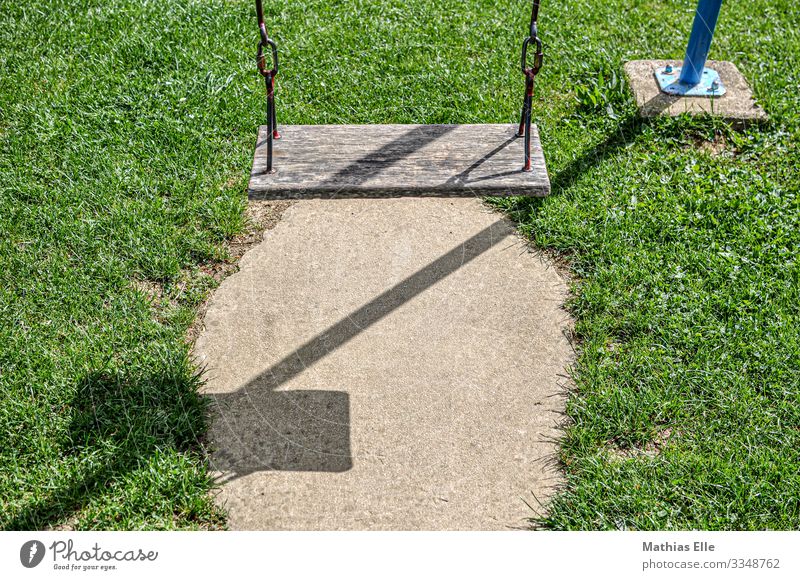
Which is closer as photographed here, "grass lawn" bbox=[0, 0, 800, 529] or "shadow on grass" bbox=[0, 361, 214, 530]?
"shadow on grass" bbox=[0, 361, 214, 530]

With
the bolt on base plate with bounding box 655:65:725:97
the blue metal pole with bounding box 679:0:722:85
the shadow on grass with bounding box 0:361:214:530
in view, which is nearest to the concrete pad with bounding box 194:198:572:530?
the shadow on grass with bounding box 0:361:214:530

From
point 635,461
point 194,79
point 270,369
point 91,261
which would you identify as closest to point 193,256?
point 91,261

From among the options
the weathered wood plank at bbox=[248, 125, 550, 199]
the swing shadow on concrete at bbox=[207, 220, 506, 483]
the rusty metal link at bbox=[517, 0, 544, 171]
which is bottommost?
the swing shadow on concrete at bbox=[207, 220, 506, 483]

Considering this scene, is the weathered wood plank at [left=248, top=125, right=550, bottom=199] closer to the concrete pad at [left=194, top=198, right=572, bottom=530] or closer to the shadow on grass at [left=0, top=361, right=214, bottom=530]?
the concrete pad at [left=194, top=198, right=572, bottom=530]

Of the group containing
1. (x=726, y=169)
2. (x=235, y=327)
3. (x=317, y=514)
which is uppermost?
(x=726, y=169)

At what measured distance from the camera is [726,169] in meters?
5.08

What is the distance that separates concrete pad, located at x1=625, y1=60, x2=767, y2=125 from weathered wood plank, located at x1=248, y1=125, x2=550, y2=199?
5.99ft

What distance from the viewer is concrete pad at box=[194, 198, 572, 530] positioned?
361cm

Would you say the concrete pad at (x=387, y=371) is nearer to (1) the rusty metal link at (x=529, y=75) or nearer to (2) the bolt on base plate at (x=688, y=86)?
(1) the rusty metal link at (x=529, y=75)

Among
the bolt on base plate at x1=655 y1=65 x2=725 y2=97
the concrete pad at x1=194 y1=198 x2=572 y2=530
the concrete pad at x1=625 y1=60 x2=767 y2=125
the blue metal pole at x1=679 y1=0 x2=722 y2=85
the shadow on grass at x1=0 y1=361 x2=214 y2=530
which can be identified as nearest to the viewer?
the shadow on grass at x1=0 y1=361 x2=214 y2=530

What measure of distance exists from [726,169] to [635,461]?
221 centimetres

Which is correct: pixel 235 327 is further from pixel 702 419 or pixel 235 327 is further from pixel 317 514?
pixel 702 419

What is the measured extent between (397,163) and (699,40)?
271 cm

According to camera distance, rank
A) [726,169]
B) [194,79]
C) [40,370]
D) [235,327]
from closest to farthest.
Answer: [40,370] < [235,327] < [726,169] < [194,79]
